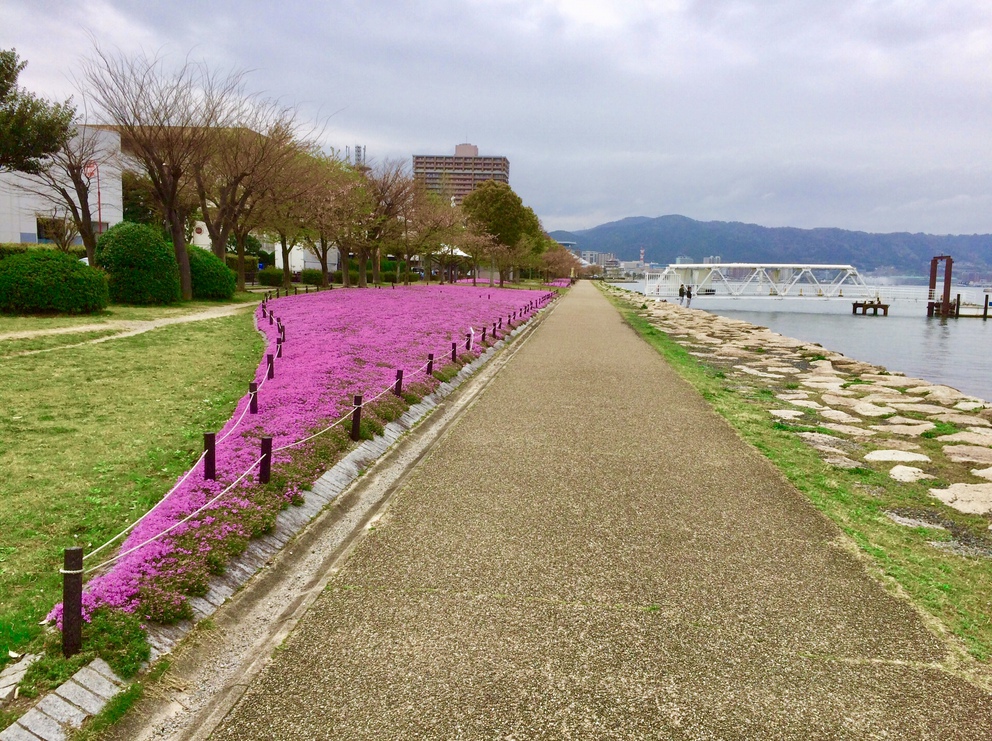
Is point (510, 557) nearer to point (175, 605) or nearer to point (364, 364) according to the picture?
point (175, 605)

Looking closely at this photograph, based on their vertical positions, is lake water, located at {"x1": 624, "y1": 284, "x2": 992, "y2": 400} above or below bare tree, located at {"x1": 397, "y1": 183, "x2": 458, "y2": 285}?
below

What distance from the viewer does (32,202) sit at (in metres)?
50.2

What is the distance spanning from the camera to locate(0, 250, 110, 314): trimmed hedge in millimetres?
20828

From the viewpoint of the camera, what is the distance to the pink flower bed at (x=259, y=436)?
187 inches

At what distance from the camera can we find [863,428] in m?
11.9

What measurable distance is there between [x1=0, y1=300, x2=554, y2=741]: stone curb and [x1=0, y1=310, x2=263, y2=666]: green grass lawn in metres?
0.57

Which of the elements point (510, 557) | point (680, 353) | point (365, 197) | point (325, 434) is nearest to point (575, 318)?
point (680, 353)

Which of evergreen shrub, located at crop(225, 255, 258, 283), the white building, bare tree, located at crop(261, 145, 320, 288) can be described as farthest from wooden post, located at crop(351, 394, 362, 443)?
evergreen shrub, located at crop(225, 255, 258, 283)

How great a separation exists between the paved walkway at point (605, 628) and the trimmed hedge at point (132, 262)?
2363 centimetres

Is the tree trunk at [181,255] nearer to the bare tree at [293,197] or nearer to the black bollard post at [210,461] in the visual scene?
the bare tree at [293,197]

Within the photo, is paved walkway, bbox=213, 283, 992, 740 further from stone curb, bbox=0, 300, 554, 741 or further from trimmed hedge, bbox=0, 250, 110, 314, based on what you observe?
trimmed hedge, bbox=0, 250, 110, 314

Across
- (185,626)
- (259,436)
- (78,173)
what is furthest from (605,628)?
(78,173)

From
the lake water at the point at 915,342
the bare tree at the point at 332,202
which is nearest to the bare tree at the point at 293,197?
the bare tree at the point at 332,202

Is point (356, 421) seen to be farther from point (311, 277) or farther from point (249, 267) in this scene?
point (249, 267)
